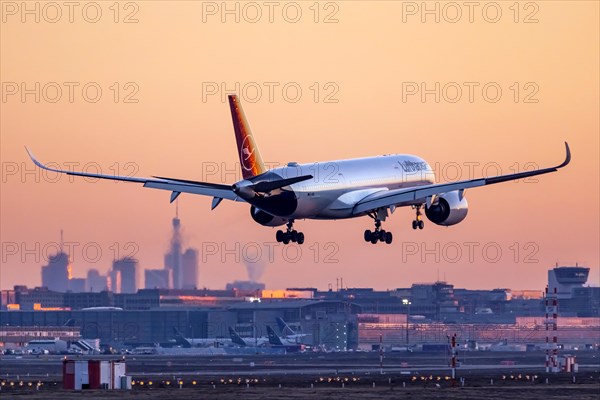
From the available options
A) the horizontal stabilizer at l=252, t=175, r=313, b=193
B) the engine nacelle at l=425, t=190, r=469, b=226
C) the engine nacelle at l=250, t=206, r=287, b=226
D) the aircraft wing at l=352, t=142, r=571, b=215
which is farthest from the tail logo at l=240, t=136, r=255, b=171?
the engine nacelle at l=425, t=190, r=469, b=226

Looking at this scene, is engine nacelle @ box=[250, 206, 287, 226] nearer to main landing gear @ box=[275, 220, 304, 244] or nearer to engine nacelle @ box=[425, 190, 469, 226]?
main landing gear @ box=[275, 220, 304, 244]

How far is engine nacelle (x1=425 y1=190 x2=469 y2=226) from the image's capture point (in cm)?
11362

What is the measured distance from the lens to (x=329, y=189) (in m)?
109

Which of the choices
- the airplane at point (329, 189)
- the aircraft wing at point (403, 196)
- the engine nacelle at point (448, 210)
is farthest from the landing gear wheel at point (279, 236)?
the engine nacelle at point (448, 210)

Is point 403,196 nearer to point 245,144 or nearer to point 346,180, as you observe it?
point 346,180

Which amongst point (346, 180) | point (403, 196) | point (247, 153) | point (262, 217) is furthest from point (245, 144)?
point (403, 196)

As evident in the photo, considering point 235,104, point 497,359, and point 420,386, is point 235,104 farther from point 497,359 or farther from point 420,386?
point 497,359

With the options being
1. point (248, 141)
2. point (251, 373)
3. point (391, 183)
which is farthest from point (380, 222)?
point (251, 373)

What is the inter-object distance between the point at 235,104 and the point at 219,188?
320 inches

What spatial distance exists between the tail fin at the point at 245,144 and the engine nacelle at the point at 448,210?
14.9 m

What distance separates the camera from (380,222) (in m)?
114

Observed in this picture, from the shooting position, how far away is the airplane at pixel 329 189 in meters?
103

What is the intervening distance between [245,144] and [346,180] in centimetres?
904

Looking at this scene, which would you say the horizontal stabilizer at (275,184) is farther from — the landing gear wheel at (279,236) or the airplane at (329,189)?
the landing gear wheel at (279,236)
